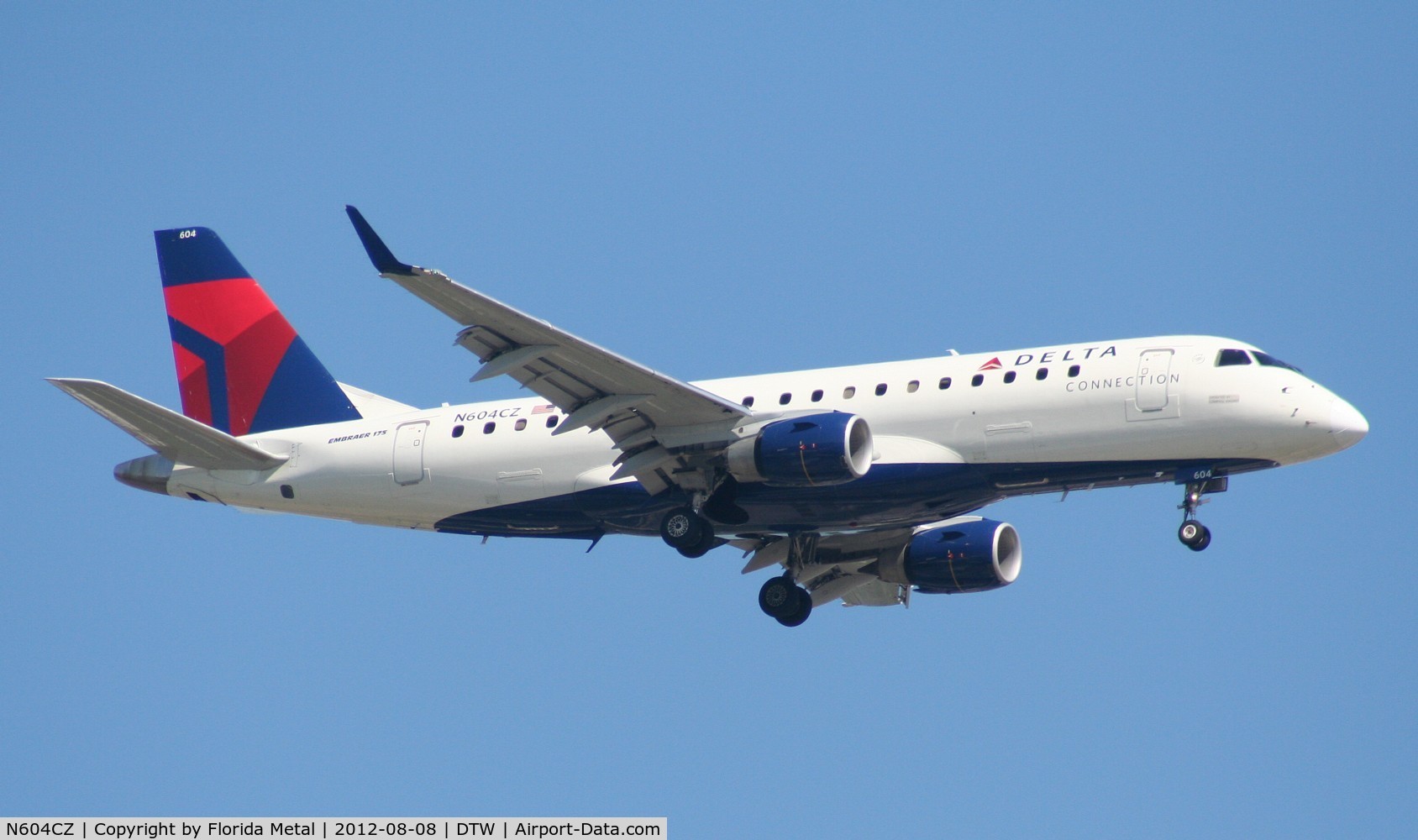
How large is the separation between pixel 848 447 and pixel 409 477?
962 centimetres

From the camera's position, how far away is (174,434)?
130 ft

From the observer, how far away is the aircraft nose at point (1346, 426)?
34500 mm

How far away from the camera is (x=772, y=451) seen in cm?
3591

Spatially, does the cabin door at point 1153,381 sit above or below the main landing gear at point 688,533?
above

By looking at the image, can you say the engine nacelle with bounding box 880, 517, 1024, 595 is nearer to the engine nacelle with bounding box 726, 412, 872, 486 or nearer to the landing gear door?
the engine nacelle with bounding box 726, 412, 872, 486

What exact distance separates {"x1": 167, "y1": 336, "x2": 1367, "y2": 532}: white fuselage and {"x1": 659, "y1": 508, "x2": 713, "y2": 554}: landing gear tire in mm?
762

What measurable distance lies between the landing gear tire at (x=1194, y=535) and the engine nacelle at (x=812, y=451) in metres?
5.98

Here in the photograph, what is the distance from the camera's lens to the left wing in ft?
110

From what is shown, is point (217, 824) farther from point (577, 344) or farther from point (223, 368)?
point (223, 368)

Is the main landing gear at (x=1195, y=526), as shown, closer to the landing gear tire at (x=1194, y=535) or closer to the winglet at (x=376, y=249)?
the landing gear tire at (x=1194, y=535)

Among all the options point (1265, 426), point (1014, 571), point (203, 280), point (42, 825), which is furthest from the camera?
point (203, 280)

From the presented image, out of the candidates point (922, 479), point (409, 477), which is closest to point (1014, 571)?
point (922, 479)
